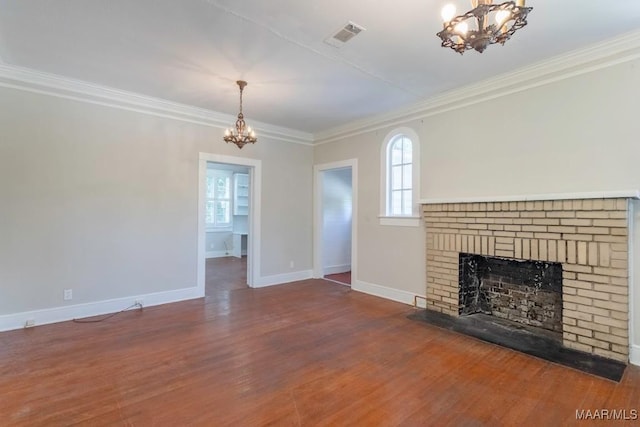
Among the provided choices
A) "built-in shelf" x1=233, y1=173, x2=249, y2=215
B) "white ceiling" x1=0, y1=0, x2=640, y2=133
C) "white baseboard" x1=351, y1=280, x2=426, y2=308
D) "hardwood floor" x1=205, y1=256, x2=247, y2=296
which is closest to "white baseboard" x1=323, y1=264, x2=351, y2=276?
"white baseboard" x1=351, y1=280, x2=426, y2=308

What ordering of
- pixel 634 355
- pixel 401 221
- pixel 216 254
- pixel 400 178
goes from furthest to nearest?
pixel 216 254 < pixel 400 178 < pixel 401 221 < pixel 634 355

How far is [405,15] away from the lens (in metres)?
2.48

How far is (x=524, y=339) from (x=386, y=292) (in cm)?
200

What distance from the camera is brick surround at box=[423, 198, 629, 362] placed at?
2719 mm

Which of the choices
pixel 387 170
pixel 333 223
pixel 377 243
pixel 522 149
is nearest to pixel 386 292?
pixel 377 243

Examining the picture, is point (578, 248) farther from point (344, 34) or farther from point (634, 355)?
point (344, 34)

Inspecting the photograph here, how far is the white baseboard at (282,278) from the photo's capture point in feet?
18.3

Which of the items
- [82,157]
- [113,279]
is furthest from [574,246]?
[82,157]

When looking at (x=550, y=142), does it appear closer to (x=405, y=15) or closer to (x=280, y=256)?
(x=405, y=15)

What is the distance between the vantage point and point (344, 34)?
274 cm

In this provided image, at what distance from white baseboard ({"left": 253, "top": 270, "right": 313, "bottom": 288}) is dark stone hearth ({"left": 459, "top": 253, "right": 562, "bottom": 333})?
10.2 feet

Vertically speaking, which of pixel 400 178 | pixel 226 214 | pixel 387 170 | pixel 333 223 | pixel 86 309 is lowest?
pixel 86 309

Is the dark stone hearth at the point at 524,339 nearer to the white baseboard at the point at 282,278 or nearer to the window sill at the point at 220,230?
the white baseboard at the point at 282,278

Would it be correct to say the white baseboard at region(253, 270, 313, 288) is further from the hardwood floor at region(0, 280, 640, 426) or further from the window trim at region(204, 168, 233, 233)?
the window trim at region(204, 168, 233, 233)
